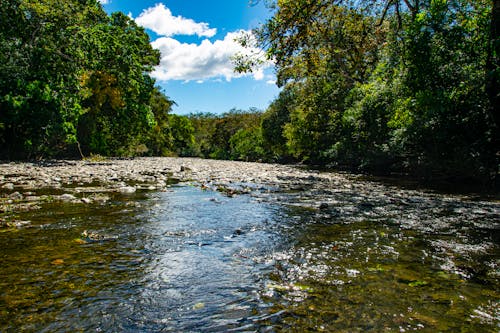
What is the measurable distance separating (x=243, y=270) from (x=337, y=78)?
27688 mm

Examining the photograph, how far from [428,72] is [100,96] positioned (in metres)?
31.2

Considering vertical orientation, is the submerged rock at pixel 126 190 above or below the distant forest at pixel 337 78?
below

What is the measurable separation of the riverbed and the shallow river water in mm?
15

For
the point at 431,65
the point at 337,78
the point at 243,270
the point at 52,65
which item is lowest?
the point at 243,270

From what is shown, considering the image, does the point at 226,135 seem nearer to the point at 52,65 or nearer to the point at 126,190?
the point at 52,65

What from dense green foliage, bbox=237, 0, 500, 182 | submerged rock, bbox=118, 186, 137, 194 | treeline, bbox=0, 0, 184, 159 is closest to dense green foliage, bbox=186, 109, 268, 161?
treeline, bbox=0, 0, 184, 159

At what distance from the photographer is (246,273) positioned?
3.49 metres

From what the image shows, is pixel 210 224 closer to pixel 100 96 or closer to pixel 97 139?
pixel 100 96

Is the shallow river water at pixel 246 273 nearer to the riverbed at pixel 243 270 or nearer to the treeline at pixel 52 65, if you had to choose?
the riverbed at pixel 243 270

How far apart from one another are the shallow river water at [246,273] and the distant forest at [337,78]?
23.2 feet

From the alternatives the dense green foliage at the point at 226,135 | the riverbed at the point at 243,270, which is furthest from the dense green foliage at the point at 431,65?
the dense green foliage at the point at 226,135

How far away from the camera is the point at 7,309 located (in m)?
2.55

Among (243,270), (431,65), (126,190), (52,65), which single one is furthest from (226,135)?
(243,270)

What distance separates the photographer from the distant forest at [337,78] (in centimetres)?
1167
